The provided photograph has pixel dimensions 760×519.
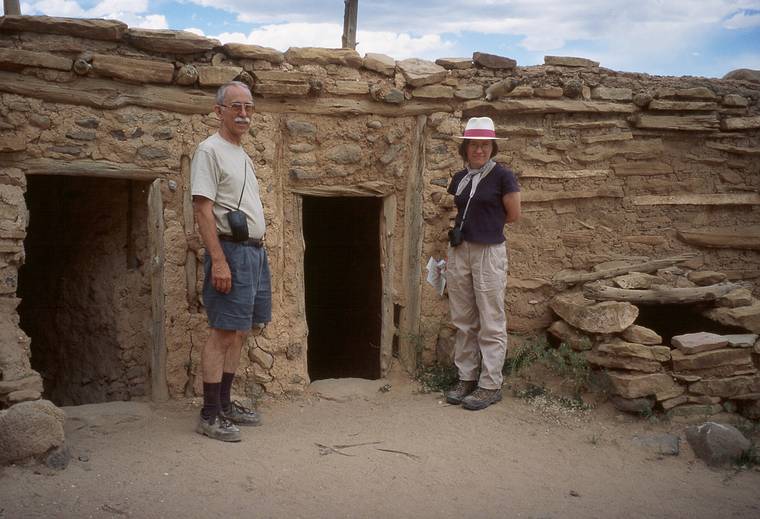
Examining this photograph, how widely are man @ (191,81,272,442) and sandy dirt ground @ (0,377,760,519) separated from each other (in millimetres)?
422

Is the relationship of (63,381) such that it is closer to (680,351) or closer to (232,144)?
(232,144)

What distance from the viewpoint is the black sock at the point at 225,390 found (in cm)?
407

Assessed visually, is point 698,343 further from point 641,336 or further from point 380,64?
point 380,64

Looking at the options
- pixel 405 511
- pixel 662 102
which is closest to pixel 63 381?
pixel 405 511

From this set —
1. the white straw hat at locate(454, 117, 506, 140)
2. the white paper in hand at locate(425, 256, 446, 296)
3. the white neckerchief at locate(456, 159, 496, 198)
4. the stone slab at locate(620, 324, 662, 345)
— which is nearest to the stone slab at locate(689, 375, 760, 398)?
the stone slab at locate(620, 324, 662, 345)

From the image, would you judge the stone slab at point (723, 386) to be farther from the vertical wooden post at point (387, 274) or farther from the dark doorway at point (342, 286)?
the dark doorway at point (342, 286)

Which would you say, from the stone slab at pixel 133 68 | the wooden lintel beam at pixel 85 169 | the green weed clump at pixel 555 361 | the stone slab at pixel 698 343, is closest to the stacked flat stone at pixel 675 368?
the stone slab at pixel 698 343

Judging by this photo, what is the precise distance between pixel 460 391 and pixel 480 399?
7.3 inches

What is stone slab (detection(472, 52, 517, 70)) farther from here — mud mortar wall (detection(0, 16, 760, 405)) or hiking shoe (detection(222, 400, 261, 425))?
hiking shoe (detection(222, 400, 261, 425))

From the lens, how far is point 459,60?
17.1ft

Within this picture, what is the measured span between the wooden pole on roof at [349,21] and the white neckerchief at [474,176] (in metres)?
3.48

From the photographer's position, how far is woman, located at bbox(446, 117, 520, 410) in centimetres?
443

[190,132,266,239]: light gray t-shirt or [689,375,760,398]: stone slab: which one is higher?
[190,132,266,239]: light gray t-shirt

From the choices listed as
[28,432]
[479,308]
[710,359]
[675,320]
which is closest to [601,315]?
[710,359]
